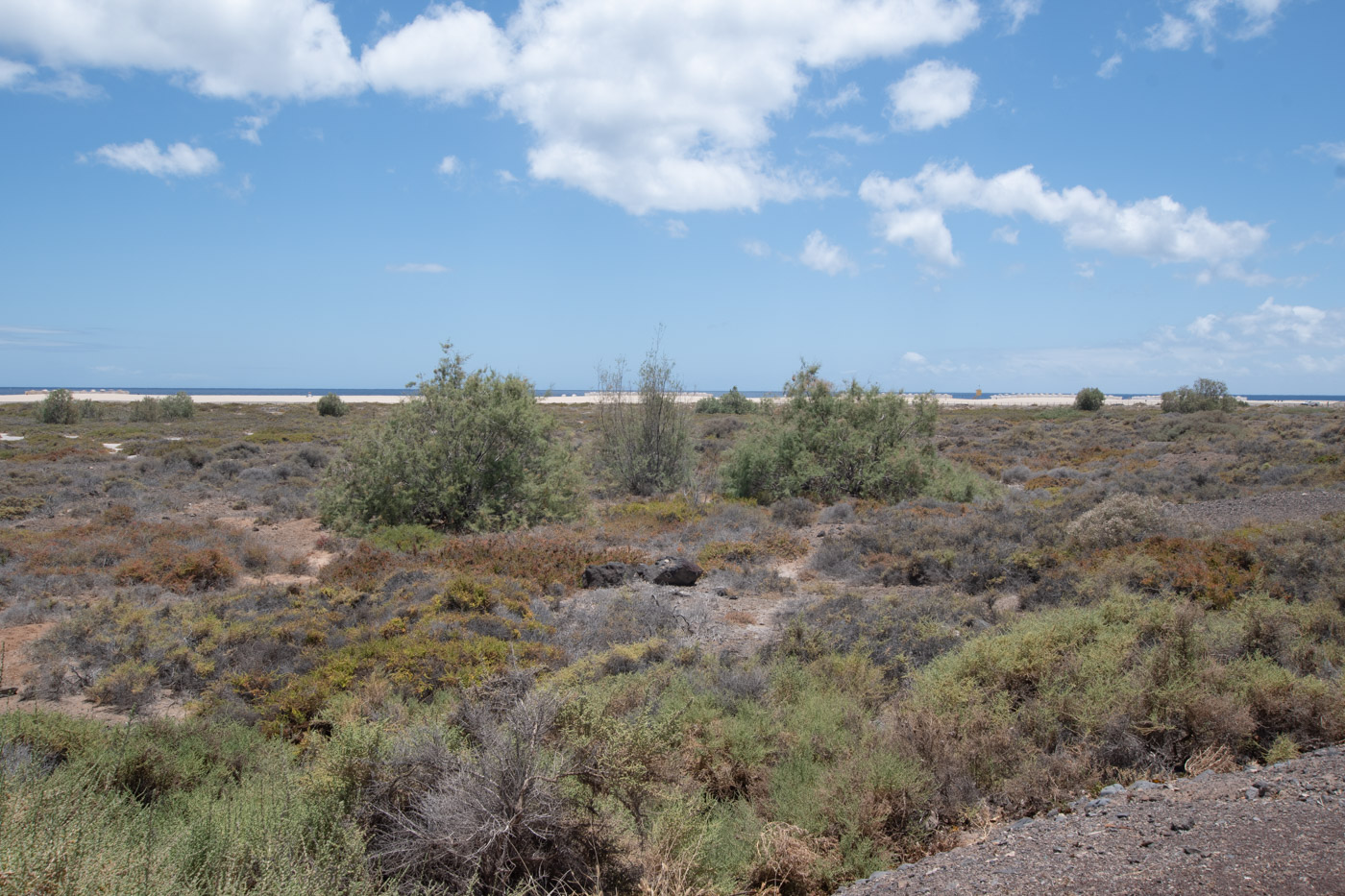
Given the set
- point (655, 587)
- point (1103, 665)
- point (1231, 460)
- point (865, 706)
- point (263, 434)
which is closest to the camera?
point (1103, 665)

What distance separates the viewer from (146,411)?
42344 millimetres

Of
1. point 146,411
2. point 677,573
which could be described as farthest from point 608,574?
point 146,411

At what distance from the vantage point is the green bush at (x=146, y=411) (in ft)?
138

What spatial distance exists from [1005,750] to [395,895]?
406 cm

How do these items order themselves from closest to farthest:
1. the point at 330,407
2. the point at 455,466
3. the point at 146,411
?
the point at 455,466 < the point at 146,411 < the point at 330,407

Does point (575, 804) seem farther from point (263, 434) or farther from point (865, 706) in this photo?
point (263, 434)

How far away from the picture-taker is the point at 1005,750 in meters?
5.00

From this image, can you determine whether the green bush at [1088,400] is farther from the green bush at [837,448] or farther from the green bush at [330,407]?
the green bush at [330,407]

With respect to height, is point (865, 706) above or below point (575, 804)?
below

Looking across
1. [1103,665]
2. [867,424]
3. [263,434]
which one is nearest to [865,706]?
[1103,665]

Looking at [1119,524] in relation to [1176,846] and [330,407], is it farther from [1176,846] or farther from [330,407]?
[330,407]

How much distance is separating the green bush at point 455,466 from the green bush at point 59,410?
123 ft

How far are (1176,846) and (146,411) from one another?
170 ft

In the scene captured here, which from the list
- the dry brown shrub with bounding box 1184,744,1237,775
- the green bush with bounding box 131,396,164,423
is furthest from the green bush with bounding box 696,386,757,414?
the dry brown shrub with bounding box 1184,744,1237,775
